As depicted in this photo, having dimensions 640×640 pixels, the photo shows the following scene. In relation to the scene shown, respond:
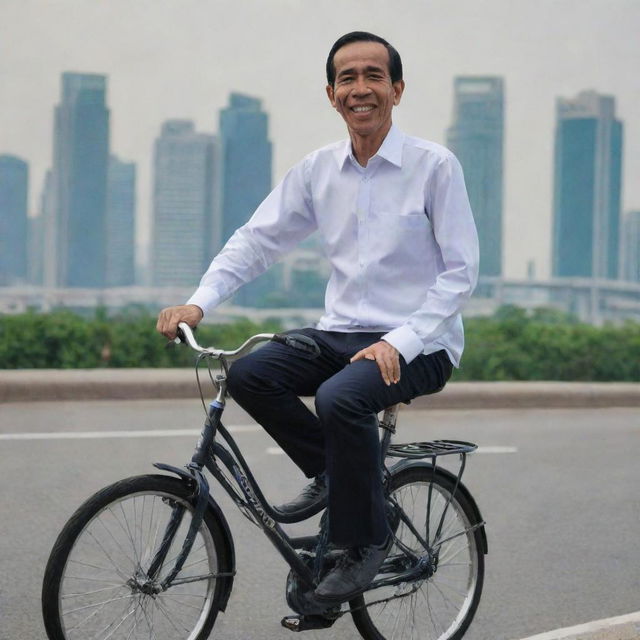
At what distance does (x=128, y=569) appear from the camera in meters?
3.31

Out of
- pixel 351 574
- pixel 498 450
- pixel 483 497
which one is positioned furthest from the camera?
pixel 498 450

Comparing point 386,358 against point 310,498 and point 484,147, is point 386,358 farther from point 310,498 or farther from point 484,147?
point 484,147

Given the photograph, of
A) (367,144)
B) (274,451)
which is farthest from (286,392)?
(274,451)

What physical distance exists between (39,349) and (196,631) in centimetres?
781

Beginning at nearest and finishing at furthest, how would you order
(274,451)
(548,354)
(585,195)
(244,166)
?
(274,451) < (548,354) < (244,166) < (585,195)

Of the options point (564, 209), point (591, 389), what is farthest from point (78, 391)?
point (564, 209)

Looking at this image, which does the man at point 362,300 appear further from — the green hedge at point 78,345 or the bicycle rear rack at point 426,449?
the green hedge at point 78,345

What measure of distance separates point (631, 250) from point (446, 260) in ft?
99.1

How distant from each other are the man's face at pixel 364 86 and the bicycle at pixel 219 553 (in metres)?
0.69

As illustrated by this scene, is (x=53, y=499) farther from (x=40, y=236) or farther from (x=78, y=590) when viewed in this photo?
(x=40, y=236)

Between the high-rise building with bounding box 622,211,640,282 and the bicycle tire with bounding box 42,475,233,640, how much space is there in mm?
25385

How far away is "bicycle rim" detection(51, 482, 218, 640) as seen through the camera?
3.13 meters

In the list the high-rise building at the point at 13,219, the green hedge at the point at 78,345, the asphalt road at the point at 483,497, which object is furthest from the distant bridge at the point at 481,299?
the asphalt road at the point at 483,497

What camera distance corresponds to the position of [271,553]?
5168 millimetres
